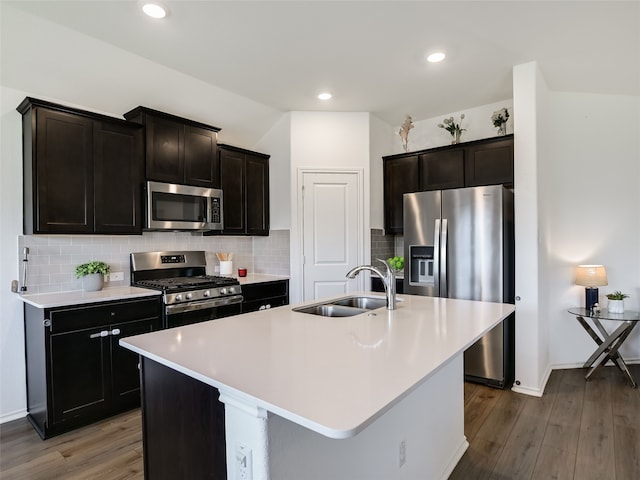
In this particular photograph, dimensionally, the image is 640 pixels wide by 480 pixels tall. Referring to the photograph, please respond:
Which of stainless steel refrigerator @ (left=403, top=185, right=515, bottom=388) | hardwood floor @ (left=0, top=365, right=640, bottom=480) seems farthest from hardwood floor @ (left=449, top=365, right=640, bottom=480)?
stainless steel refrigerator @ (left=403, top=185, right=515, bottom=388)

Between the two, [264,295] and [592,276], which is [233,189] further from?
[592,276]

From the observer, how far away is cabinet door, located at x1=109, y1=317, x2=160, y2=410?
271 cm

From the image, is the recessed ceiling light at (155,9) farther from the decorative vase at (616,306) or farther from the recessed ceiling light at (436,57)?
the decorative vase at (616,306)

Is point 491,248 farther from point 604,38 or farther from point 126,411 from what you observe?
point 126,411

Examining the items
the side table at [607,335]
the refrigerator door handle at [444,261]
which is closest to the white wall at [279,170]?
the refrigerator door handle at [444,261]

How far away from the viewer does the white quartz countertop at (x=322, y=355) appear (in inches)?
35.5

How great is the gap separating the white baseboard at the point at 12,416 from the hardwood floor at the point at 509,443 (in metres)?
0.05

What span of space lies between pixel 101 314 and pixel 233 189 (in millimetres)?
1896

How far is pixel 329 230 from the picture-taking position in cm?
416

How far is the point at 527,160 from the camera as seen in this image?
3.12 m

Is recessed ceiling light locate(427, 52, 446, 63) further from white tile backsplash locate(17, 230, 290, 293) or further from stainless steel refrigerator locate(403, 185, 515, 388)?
white tile backsplash locate(17, 230, 290, 293)

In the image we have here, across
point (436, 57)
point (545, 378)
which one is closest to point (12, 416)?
point (436, 57)

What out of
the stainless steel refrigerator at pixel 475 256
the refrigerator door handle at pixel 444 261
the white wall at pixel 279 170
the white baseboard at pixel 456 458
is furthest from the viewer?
the white wall at pixel 279 170

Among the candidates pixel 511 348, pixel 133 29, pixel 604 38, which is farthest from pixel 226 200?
pixel 604 38
